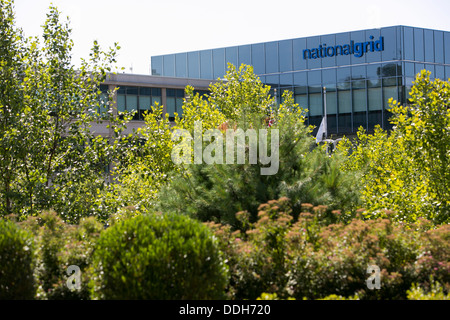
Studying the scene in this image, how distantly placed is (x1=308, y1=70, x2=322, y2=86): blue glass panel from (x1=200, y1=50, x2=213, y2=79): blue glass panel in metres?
9.41

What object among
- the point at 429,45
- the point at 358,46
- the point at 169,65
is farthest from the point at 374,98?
the point at 169,65

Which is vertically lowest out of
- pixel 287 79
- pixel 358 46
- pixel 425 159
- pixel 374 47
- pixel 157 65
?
pixel 425 159

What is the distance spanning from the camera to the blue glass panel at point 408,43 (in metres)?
41.4

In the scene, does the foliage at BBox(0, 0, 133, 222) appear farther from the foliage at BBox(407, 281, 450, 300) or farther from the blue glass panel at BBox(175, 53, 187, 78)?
the blue glass panel at BBox(175, 53, 187, 78)

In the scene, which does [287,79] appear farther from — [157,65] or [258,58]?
[157,65]

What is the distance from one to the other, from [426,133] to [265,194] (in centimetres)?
274

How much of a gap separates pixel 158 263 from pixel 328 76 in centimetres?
4051

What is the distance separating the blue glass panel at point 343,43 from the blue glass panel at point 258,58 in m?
6.41

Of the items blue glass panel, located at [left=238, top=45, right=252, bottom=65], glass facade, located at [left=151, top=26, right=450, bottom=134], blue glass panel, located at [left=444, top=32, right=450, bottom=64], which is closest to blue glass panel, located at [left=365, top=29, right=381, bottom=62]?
glass facade, located at [left=151, top=26, right=450, bottom=134]

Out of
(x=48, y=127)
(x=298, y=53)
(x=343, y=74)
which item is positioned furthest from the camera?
(x=298, y=53)

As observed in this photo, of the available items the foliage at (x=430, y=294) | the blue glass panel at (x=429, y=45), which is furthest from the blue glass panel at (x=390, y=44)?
the foliage at (x=430, y=294)

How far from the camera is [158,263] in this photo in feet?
18.5

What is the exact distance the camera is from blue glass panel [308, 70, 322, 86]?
44969 mm
